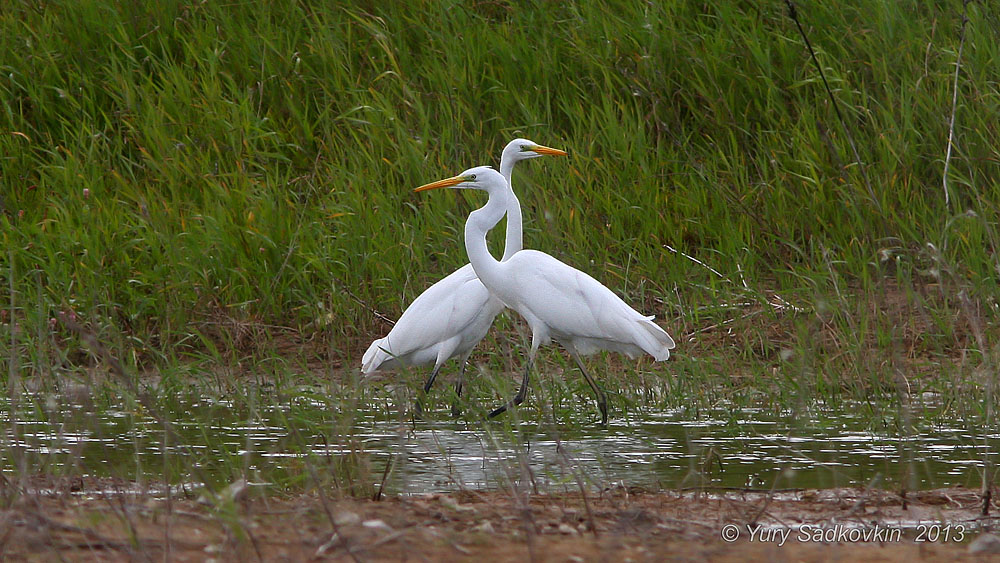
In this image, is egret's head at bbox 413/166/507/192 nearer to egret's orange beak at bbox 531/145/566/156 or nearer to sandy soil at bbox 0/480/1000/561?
egret's orange beak at bbox 531/145/566/156

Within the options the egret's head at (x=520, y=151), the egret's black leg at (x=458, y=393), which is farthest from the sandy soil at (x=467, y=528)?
the egret's head at (x=520, y=151)

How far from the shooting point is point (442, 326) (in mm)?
5426

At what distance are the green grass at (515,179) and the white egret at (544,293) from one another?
245 millimetres

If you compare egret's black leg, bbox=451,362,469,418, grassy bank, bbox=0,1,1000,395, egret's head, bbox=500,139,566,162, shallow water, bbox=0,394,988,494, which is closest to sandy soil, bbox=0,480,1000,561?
shallow water, bbox=0,394,988,494

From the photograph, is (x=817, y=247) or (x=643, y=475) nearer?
(x=643, y=475)

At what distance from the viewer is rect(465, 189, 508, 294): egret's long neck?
17.4 ft

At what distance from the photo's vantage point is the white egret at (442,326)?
17.8 ft

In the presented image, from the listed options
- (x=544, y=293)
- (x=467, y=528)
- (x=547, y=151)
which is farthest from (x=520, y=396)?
(x=467, y=528)

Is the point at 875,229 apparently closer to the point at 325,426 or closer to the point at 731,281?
the point at 731,281

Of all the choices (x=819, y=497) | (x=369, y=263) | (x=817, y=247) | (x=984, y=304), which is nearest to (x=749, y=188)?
(x=817, y=247)

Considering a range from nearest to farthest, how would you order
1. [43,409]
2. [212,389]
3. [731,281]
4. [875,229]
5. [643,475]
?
[643,475] → [43,409] → [212,389] → [731,281] → [875,229]

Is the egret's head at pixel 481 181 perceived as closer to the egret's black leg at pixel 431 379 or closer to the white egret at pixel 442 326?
the white egret at pixel 442 326

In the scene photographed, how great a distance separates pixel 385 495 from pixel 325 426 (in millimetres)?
914

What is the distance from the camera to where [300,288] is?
6.25 m
